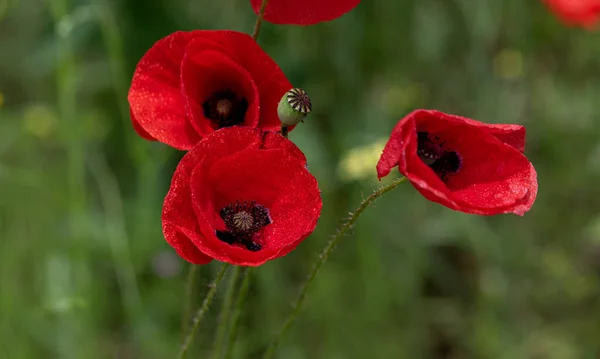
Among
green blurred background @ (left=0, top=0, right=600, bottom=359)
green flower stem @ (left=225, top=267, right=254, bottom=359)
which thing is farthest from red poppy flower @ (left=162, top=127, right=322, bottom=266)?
green blurred background @ (left=0, top=0, right=600, bottom=359)

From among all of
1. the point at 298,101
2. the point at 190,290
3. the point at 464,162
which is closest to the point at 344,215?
the point at 190,290

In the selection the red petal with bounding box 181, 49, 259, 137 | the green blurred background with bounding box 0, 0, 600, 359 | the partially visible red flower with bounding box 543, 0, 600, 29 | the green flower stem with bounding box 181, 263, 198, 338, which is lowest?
the green blurred background with bounding box 0, 0, 600, 359

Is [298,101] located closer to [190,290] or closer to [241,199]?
[241,199]

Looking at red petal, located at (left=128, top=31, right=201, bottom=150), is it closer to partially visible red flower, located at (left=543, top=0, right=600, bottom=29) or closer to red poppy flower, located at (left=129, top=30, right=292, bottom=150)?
red poppy flower, located at (left=129, top=30, right=292, bottom=150)

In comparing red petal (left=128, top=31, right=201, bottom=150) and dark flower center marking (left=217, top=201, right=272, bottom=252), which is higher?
red petal (left=128, top=31, right=201, bottom=150)

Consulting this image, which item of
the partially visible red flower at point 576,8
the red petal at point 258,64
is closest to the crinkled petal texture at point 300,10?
the red petal at point 258,64

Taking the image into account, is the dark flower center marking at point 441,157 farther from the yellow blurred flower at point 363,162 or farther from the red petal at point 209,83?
the yellow blurred flower at point 363,162

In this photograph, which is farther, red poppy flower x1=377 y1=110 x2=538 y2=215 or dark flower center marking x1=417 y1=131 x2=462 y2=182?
dark flower center marking x1=417 y1=131 x2=462 y2=182
